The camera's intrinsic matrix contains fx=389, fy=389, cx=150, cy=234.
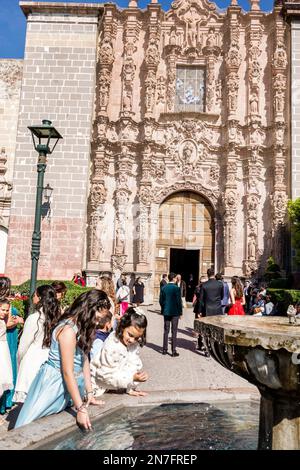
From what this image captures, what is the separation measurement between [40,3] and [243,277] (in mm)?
14491

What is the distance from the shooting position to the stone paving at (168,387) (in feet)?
8.88

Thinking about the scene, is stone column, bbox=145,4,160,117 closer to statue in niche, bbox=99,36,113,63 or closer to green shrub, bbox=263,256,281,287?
statue in niche, bbox=99,36,113,63

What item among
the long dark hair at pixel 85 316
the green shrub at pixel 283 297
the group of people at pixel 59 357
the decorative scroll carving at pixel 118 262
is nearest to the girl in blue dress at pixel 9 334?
the group of people at pixel 59 357

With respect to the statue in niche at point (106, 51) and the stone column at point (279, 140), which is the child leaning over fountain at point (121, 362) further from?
the statue in niche at point (106, 51)

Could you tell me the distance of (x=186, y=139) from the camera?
677 inches

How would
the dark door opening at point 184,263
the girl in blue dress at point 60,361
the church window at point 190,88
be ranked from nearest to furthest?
the girl in blue dress at point 60,361
the church window at point 190,88
the dark door opening at point 184,263

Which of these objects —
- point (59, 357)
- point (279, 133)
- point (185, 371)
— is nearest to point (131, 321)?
point (59, 357)

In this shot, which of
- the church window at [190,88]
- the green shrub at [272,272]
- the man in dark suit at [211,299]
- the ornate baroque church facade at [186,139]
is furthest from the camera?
the church window at [190,88]

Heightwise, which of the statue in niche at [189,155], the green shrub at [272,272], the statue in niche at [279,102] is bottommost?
the green shrub at [272,272]

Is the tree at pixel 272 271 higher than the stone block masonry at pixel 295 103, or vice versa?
the stone block masonry at pixel 295 103

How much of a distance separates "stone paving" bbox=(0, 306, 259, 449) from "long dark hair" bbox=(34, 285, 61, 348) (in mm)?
873

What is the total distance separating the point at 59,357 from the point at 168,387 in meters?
2.92

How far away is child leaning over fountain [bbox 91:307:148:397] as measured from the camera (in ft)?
12.8

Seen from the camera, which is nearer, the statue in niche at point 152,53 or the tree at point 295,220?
the tree at point 295,220
